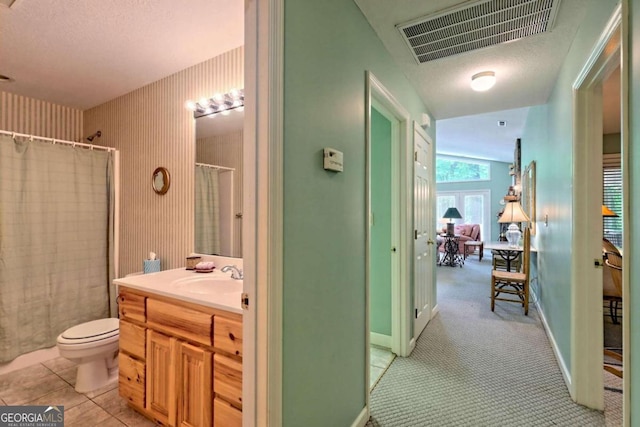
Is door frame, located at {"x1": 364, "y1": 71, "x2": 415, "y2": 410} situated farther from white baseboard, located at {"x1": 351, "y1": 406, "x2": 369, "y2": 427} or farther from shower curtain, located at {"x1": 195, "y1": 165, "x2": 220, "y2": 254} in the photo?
shower curtain, located at {"x1": 195, "y1": 165, "x2": 220, "y2": 254}

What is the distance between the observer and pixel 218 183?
2.23 metres

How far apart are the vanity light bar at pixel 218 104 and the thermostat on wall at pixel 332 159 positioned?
1093mm

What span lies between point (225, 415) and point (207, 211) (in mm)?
1432

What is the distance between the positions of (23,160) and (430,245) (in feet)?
12.7

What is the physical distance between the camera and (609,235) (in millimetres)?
4195

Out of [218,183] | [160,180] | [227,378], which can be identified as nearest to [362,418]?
[227,378]

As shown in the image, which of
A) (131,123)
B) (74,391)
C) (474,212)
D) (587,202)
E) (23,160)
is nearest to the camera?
(587,202)

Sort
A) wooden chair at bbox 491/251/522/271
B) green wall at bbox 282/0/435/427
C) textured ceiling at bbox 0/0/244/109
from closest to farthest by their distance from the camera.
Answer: green wall at bbox 282/0/435/427
textured ceiling at bbox 0/0/244/109
wooden chair at bbox 491/251/522/271

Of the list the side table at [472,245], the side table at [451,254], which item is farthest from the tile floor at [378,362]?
the side table at [472,245]

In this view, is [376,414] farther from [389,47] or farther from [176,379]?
[389,47]

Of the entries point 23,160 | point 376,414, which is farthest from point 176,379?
point 23,160

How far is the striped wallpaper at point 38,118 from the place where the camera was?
2.71 meters

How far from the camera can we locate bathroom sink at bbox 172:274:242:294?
1743mm

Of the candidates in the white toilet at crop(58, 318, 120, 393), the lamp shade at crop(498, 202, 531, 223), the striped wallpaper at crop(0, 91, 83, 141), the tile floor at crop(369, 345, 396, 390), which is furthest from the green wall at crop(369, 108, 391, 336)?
the striped wallpaper at crop(0, 91, 83, 141)
